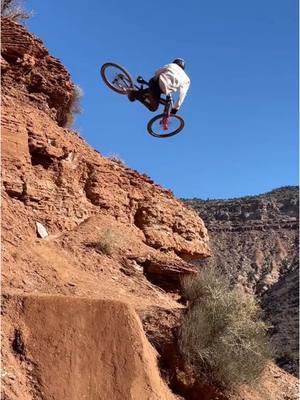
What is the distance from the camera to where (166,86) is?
1124 cm

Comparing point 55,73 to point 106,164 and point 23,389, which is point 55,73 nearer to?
point 106,164

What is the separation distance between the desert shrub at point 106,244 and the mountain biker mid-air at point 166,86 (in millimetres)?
4731

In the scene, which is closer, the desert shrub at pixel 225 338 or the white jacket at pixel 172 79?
the white jacket at pixel 172 79

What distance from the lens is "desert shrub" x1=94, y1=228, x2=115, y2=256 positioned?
50.2ft

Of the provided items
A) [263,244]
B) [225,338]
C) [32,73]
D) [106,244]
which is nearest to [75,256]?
[106,244]

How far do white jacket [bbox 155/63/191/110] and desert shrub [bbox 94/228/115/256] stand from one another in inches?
195

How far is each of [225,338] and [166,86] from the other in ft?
16.4

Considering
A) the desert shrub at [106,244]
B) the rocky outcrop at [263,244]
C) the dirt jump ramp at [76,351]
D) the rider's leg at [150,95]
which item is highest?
the rocky outcrop at [263,244]

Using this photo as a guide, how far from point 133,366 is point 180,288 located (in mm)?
6103

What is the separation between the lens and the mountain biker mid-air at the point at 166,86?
446 inches

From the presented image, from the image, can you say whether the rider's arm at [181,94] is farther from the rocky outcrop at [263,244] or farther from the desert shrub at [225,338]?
the rocky outcrop at [263,244]

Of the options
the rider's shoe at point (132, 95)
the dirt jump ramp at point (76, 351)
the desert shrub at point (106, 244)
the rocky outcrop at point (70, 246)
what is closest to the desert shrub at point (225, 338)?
the rocky outcrop at point (70, 246)

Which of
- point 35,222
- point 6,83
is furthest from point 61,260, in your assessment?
point 6,83

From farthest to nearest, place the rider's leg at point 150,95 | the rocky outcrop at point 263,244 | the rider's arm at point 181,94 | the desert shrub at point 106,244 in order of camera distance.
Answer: the rocky outcrop at point 263,244, the desert shrub at point 106,244, the rider's arm at point 181,94, the rider's leg at point 150,95
